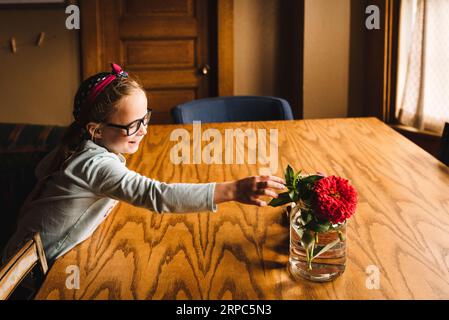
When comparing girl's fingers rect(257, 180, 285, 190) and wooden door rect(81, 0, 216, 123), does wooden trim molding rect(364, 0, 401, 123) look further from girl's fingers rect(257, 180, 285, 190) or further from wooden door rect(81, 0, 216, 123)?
girl's fingers rect(257, 180, 285, 190)

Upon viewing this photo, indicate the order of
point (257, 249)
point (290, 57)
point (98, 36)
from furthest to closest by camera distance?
point (290, 57) → point (98, 36) → point (257, 249)

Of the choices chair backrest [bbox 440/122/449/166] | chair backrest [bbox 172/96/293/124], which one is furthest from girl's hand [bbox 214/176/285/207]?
chair backrest [bbox 172/96/293/124]

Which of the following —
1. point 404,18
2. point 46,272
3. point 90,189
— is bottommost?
point 46,272

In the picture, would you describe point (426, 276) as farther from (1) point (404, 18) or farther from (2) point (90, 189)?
(1) point (404, 18)

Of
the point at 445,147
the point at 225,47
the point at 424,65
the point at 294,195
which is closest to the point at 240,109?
the point at 445,147

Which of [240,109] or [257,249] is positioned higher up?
[240,109]

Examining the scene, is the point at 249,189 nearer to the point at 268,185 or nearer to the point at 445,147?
the point at 268,185

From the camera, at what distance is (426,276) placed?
3.65 feet

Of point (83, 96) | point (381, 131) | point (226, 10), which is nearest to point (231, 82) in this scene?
point (226, 10)

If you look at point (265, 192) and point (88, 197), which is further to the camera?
point (88, 197)

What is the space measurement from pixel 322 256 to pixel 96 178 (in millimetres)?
562

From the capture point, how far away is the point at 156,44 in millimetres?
4383

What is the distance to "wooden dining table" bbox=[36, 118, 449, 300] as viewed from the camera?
3.53ft
